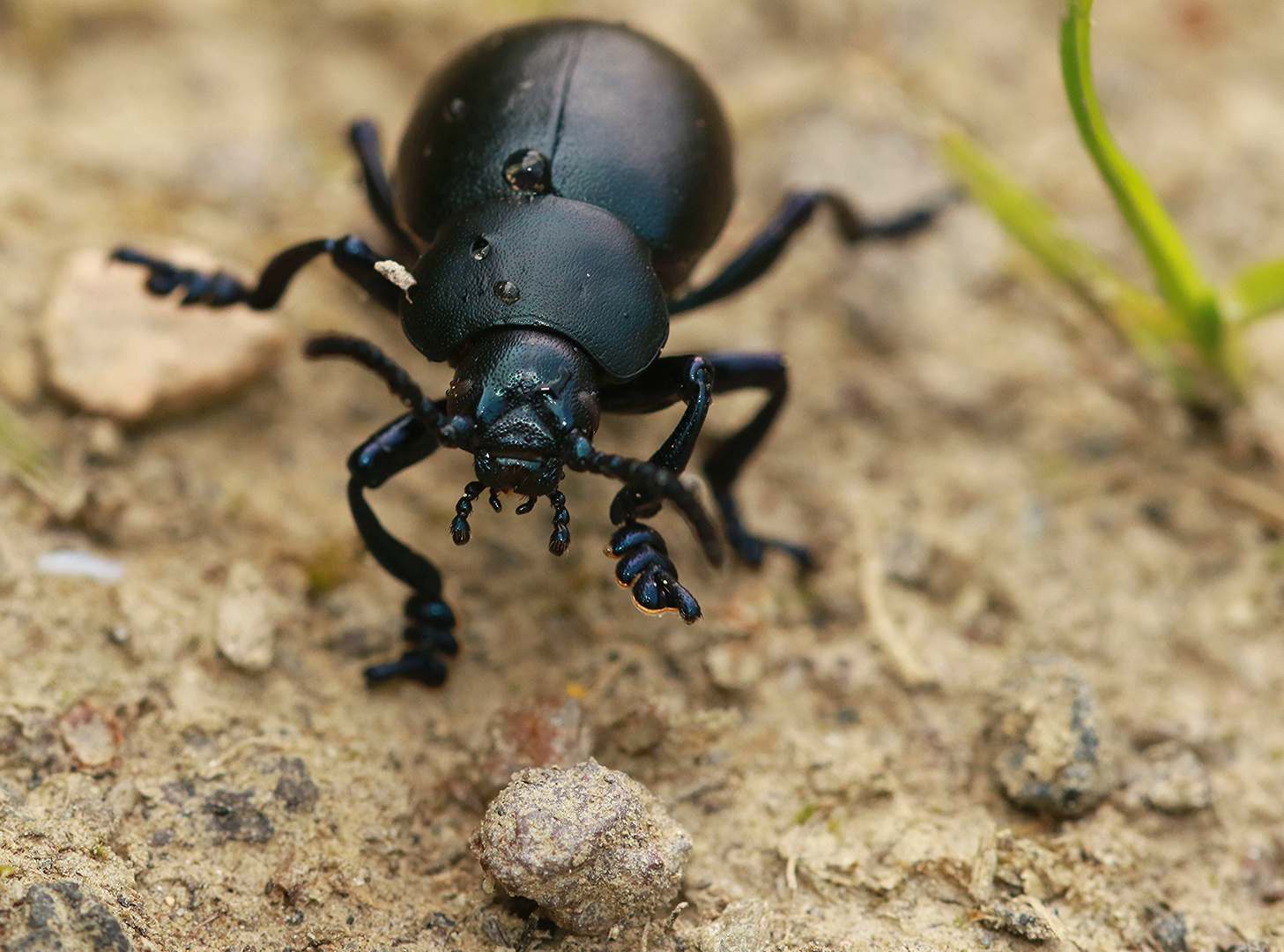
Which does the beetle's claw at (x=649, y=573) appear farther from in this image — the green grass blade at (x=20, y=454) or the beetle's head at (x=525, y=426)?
the green grass blade at (x=20, y=454)

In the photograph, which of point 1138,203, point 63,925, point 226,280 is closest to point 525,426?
point 63,925

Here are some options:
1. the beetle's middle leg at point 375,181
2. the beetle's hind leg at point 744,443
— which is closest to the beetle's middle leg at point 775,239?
the beetle's hind leg at point 744,443

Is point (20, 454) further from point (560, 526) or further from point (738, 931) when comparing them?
point (738, 931)

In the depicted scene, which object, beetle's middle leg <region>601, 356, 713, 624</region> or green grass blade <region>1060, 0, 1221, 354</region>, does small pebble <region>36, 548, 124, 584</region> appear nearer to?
beetle's middle leg <region>601, 356, 713, 624</region>

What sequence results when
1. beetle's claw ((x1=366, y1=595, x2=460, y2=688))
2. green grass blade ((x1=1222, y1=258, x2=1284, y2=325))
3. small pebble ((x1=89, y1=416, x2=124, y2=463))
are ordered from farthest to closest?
green grass blade ((x1=1222, y1=258, x2=1284, y2=325)) → small pebble ((x1=89, y1=416, x2=124, y2=463)) → beetle's claw ((x1=366, y1=595, x2=460, y2=688))

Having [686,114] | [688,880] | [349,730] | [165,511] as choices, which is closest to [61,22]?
[165,511]

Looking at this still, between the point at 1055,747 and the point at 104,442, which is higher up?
the point at 1055,747

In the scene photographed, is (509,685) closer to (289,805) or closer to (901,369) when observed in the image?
(289,805)

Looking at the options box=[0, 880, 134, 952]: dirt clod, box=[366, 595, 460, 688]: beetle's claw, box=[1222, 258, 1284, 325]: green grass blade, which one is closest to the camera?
box=[0, 880, 134, 952]: dirt clod

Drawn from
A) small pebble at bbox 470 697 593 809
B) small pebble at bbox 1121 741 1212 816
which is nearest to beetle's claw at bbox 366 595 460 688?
small pebble at bbox 470 697 593 809
